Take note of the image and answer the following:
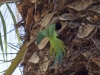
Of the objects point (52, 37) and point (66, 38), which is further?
point (66, 38)

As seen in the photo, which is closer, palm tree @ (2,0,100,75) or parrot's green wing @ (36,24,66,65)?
parrot's green wing @ (36,24,66,65)

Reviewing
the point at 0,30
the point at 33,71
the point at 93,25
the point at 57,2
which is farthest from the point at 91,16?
the point at 0,30

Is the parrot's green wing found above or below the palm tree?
above

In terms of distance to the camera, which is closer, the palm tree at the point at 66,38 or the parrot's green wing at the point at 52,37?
the parrot's green wing at the point at 52,37

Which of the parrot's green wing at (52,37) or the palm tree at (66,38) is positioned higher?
the parrot's green wing at (52,37)

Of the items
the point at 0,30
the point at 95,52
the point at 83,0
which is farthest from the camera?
the point at 0,30

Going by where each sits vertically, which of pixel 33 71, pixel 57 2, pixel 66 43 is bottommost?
pixel 33 71

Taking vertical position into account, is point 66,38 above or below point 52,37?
below

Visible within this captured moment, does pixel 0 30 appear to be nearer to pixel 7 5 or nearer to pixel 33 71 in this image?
pixel 7 5
